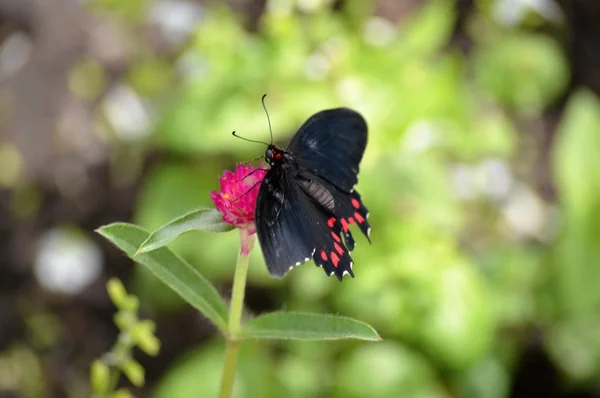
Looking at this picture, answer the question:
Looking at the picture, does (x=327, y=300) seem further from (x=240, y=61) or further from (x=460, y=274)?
(x=240, y=61)

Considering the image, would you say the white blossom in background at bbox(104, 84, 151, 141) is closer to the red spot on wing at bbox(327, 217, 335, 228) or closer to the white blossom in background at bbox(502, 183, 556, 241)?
the white blossom in background at bbox(502, 183, 556, 241)

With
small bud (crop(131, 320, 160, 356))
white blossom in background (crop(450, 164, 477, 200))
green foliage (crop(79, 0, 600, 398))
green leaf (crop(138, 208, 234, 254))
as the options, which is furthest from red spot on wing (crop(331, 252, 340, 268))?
white blossom in background (crop(450, 164, 477, 200))

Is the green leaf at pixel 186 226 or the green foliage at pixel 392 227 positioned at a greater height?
the green foliage at pixel 392 227

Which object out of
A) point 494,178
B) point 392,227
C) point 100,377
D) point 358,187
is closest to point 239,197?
point 100,377

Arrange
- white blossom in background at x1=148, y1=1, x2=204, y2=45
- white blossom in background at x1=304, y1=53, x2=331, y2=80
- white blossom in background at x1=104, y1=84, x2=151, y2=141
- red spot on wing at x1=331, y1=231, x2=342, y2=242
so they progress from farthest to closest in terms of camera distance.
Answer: white blossom in background at x1=148, y1=1, x2=204, y2=45
white blossom in background at x1=104, y1=84, x2=151, y2=141
white blossom in background at x1=304, y1=53, x2=331, y2=80
red spot on wing at x1=331, y1=231, x2=342, y2=242

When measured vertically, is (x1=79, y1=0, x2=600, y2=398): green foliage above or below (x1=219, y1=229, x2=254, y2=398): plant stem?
above

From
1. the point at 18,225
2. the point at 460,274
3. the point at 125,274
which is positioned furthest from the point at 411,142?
the point at 18,225

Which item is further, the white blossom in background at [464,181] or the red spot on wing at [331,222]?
the white blossom in background at [464,181]

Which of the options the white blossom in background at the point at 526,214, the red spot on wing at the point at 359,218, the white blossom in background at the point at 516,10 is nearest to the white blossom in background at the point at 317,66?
the white blossom in background at the point at 526,214

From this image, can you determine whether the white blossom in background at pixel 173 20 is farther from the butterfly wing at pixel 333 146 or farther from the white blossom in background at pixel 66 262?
the butterfly wing at pixel 333 146
